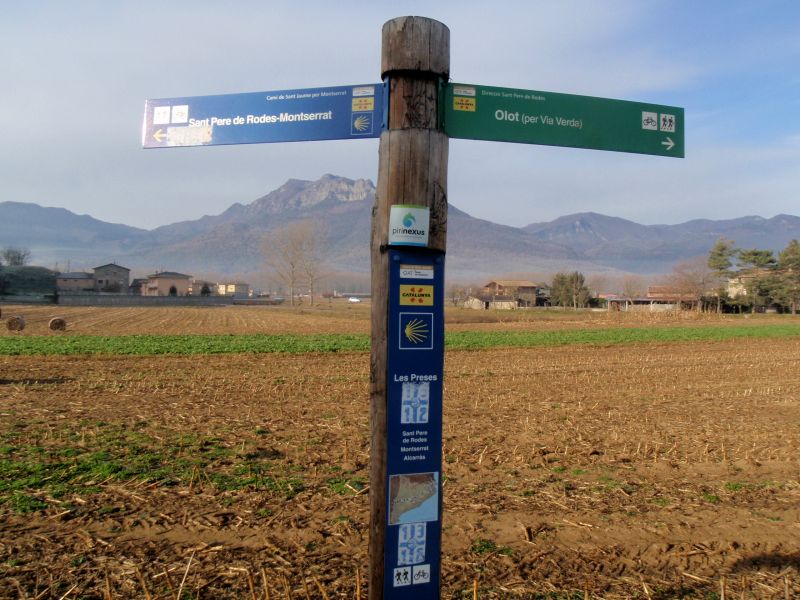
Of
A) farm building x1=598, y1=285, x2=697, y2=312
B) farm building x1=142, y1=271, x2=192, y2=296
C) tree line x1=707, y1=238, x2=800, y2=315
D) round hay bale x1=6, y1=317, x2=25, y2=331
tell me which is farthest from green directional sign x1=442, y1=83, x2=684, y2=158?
farm building x1=142, y1=271, x2=192, y2=296

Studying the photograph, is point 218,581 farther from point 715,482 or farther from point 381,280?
point 715,482

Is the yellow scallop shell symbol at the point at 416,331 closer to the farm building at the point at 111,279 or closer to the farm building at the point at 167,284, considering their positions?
the farm building at the point at 111,279

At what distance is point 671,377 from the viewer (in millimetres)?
18016

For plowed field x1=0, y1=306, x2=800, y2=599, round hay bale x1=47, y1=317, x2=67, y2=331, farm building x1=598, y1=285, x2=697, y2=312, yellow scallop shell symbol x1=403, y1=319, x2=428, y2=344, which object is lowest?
plowed field x1=0, y1=306, x2=800, y2=599

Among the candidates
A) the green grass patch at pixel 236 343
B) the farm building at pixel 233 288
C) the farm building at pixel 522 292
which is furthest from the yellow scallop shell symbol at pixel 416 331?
the farm building at pixel 233 288

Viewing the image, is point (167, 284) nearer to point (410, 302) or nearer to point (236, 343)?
point (236, 343)

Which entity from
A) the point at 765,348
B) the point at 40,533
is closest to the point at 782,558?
the point at 40,533

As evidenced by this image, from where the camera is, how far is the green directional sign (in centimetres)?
330

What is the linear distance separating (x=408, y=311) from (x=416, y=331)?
11cm

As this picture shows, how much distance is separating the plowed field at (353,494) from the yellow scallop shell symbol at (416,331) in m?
1.97

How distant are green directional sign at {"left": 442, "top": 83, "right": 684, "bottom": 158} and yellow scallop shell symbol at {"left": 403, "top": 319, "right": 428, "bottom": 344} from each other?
1.01 metres

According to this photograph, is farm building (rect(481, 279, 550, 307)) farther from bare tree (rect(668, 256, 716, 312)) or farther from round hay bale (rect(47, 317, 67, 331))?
round hay bale (rect(47, 317, 67, 331))

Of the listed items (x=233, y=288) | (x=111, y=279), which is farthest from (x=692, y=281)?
(x=233, y=288)

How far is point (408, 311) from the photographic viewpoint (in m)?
3.01
